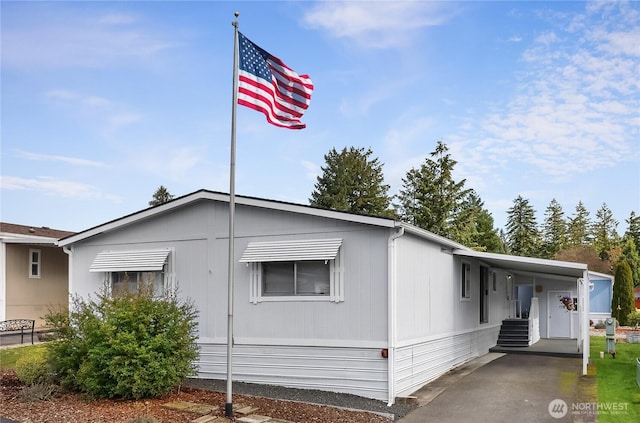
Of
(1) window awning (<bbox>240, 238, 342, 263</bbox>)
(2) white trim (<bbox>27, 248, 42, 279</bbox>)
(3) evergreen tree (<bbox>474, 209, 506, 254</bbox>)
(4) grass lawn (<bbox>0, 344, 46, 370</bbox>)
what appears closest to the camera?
(1) window awning (<bbox>240, 238, 342, 263</bbox>)

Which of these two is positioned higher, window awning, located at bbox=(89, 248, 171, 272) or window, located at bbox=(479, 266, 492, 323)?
window awning, located at bbox=(89, 248, 171, 272)

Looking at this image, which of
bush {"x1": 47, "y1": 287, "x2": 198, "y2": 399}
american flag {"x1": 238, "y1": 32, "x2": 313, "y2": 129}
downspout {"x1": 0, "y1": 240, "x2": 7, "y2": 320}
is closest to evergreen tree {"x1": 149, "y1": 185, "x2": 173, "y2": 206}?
downspout {"x1": 0, "y1": 240, "x2": 7, "y2": 320}

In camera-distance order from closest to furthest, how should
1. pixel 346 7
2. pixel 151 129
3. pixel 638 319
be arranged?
pixel 346 7, pixel 151 129, pixel 638 319

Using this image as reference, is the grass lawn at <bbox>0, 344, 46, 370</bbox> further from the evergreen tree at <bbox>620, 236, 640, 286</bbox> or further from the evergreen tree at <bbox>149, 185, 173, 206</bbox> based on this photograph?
the evergreen tree at <bbox>620, 236, 640, 286</bbox>

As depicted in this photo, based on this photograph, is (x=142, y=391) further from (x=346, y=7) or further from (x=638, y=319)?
(x=638, y=319)

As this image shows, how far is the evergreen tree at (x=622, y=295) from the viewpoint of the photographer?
32.1m

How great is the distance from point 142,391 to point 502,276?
15100mm

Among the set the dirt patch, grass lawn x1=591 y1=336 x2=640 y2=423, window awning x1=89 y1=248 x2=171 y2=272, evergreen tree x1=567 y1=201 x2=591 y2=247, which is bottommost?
grass lawn x1=591 y1=336 x2=640 y2=423

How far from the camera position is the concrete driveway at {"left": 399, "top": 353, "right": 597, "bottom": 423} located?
9.70 meters

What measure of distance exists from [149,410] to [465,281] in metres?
10.1

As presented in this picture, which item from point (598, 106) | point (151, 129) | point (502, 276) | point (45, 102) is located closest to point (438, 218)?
point (502, 276)

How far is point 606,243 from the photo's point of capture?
6025cm

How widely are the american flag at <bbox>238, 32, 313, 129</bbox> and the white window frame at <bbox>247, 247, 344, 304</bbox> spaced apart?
9.26 feet

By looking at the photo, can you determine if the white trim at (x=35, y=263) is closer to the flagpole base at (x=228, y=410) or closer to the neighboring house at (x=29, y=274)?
the neighboring house at (x=29, y=274)
